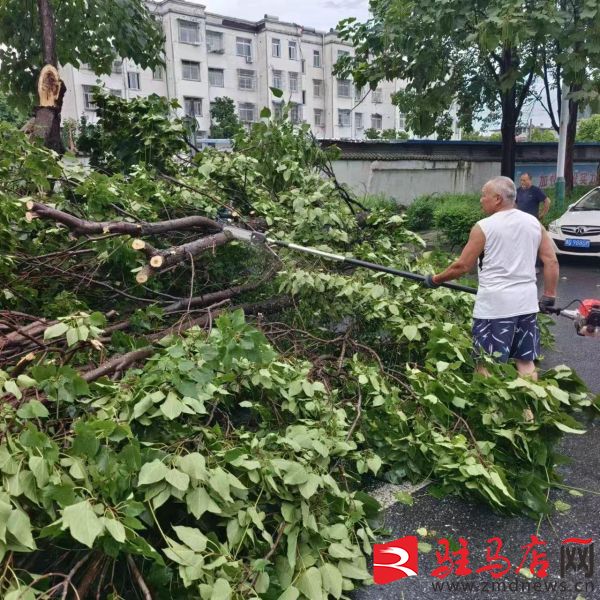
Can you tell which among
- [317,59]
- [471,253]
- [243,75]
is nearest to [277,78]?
[243,75]

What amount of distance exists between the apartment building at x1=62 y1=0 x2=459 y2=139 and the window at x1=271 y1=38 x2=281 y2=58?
0.07 metres

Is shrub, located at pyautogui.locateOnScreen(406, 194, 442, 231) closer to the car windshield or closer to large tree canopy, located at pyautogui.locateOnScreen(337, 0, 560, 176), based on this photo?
large tree canopy, located at pyautogui.locateOnScreen(337, 0, 560, 176)

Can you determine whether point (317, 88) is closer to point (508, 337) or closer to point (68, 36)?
point (68, 36)

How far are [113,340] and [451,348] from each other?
1867 millimetres

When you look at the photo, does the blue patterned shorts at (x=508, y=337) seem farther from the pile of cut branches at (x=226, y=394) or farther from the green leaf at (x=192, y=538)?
the green leaf at (x=192, y=538)

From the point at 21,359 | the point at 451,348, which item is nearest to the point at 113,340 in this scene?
the point at 21,359

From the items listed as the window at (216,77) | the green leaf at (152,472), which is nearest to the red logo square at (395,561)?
the green leaf at (152,472)

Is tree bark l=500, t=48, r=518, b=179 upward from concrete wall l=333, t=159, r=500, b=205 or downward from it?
upward

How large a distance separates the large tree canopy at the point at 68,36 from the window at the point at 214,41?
109 ft

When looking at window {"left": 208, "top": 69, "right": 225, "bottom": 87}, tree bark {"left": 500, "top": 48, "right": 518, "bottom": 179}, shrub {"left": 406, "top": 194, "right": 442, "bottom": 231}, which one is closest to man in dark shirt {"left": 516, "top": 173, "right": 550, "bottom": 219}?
tree bark {"left": 500, "top": 48, "right": 518, "bottom": 179}

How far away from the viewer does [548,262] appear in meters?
3.51

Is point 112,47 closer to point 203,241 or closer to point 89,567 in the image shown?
point 203,241

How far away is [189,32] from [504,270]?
1571 inches

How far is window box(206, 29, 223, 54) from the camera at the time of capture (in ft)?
129
